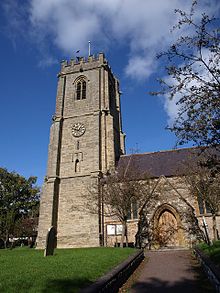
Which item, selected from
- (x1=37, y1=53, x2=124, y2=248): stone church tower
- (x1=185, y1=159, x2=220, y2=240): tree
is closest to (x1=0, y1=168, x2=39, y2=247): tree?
(x1=37, y1=53, x2=124, y2=248): stone church tower

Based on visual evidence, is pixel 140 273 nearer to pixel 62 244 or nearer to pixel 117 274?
pixel 117 274

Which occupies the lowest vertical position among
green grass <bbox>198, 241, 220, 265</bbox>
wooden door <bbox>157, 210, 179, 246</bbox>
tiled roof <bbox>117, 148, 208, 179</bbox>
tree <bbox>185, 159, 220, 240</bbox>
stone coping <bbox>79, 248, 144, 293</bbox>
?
stone coping <bbox>79, 248, 144, 293</bbox>

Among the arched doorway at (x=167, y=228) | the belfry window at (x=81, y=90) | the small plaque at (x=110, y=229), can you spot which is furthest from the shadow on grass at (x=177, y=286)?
the belfry window at (x=81, y=90)

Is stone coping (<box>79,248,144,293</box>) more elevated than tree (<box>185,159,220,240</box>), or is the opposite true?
tree (<box>185,159,220,240</box>)

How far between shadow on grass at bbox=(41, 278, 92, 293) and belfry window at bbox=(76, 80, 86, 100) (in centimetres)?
2686

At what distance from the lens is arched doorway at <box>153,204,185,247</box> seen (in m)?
21.9

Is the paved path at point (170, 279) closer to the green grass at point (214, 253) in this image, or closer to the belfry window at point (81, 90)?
the green grass at point (214, 253)

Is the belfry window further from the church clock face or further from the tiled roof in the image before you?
the tiled roof

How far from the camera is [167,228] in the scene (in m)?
22.4

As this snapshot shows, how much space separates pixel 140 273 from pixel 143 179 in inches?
476

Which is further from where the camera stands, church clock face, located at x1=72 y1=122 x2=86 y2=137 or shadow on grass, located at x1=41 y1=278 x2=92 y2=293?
church clock face, located at x1=72 y1=122 x2=86 y2=137

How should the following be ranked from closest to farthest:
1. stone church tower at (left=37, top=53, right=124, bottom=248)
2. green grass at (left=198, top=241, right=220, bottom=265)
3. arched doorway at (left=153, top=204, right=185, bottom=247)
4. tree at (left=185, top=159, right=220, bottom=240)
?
green grass at (left=198, top=241, right=220, bottom=265), tree at (left=185, top=159, right=220, bottom=240), arched doorway at (left=153, top=204, right=185, bottom=247), stone church tower at (left=37, top=53, right=124, bottom=248)

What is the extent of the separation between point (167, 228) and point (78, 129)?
46.9ft

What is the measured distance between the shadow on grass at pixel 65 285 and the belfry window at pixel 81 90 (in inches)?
1057
